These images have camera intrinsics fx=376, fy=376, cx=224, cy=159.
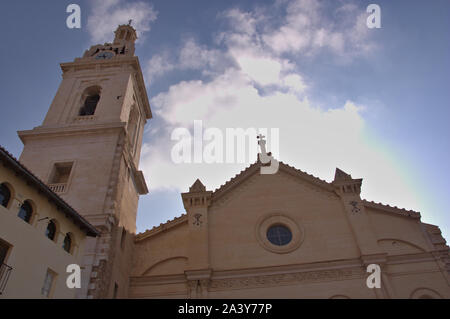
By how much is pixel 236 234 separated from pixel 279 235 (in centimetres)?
276

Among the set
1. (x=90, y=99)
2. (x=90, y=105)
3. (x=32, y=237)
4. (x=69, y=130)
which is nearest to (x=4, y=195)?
(x=32, y=237)

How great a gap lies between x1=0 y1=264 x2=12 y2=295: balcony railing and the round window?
14943 mm

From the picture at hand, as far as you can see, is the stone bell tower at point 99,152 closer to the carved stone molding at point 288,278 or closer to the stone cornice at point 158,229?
the stone cornice at point 158,229

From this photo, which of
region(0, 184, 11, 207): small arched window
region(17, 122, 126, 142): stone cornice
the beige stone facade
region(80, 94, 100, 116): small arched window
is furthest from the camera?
region(80, 94, 100, 116): small arched window

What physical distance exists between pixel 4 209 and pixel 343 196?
1955cm

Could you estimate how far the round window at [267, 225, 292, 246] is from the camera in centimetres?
2375

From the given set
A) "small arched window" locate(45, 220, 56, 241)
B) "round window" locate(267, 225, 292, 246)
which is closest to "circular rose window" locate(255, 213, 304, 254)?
"round window" locate(267, 225, 292, 246)

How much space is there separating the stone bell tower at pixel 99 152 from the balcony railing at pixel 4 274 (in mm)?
5501

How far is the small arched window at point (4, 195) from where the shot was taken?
14.4 m

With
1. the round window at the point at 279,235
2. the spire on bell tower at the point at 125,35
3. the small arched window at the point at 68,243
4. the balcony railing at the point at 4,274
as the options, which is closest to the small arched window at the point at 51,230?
the small arched window at the point at 68,243

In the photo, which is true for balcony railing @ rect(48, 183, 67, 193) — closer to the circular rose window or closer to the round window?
the circular rose window

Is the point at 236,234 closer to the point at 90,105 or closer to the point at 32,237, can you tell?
the point at 32,237
